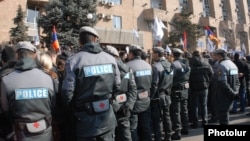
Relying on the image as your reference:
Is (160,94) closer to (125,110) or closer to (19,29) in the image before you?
(125,110)

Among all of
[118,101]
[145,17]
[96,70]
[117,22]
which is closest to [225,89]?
[118,101]

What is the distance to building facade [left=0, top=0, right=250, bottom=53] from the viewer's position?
24.5 m

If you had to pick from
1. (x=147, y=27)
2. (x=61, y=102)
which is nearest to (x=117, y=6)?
(x=147, y=27)

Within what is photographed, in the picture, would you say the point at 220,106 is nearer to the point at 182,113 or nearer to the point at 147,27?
the point at 182,113

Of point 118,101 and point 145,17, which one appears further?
point 145,17

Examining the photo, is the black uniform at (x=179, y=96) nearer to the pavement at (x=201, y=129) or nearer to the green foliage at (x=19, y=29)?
the pavement at (x=201, y=129)

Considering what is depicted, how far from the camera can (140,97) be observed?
6.27m

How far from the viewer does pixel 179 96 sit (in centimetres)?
777

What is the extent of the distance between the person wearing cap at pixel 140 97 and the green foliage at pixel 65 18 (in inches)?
495

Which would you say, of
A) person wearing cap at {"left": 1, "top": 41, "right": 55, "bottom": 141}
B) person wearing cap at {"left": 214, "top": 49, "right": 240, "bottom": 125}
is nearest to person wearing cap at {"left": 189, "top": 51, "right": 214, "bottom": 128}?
person wearing cap at {"left": 214, "top": 49, "right": 240, "bottom": 125}

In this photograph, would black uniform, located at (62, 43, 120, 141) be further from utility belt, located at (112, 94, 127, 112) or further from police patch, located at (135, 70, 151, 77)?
police patch, located at (135, 70, 151, 77)

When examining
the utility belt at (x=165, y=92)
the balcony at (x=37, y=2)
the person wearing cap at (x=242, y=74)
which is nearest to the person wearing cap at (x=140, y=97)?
the utility belt at (x=165, y=92)

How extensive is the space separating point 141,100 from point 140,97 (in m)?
0.06

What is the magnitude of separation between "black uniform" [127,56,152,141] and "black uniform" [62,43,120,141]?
1.90 m
